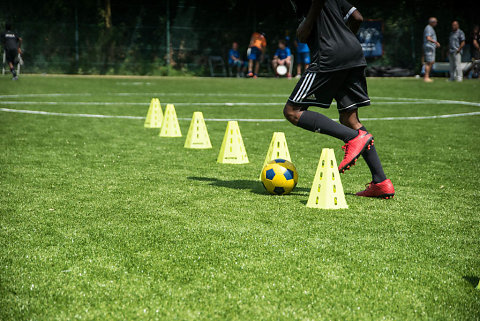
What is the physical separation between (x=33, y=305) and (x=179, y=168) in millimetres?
3969

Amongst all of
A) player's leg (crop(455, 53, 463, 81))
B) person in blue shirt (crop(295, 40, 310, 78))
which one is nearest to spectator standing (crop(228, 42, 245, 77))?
person in blue shirt (crop(295, 40, 310, 78))

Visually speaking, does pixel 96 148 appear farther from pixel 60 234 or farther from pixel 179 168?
pixel 60 234

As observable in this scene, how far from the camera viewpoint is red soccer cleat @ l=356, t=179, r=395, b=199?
5309 millimetres

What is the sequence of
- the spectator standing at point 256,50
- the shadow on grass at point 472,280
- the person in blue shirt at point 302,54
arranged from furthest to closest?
the spectator standing at point 256,50
the person in blue shirt at point 302,54
the shadow on grass at point 472,280

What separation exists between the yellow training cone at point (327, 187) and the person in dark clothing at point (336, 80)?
116mm

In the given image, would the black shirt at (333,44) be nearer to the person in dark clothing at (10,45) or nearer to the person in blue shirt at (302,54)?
the person in dark clothing at (10,45)

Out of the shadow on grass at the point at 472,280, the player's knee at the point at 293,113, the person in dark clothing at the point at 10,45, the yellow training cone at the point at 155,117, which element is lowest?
the person in dark clothing at the point at 10,45

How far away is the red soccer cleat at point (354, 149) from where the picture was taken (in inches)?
196

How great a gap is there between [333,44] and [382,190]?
1.35 m

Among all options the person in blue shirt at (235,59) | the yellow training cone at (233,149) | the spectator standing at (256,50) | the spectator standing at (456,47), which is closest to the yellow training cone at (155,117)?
the yellow training cone at (233,149)

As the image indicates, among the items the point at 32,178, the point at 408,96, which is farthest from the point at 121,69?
the point at 32,178

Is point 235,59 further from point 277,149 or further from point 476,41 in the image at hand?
point 277,149

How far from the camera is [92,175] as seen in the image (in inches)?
248

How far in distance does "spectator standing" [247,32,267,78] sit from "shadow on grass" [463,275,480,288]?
2903cm
